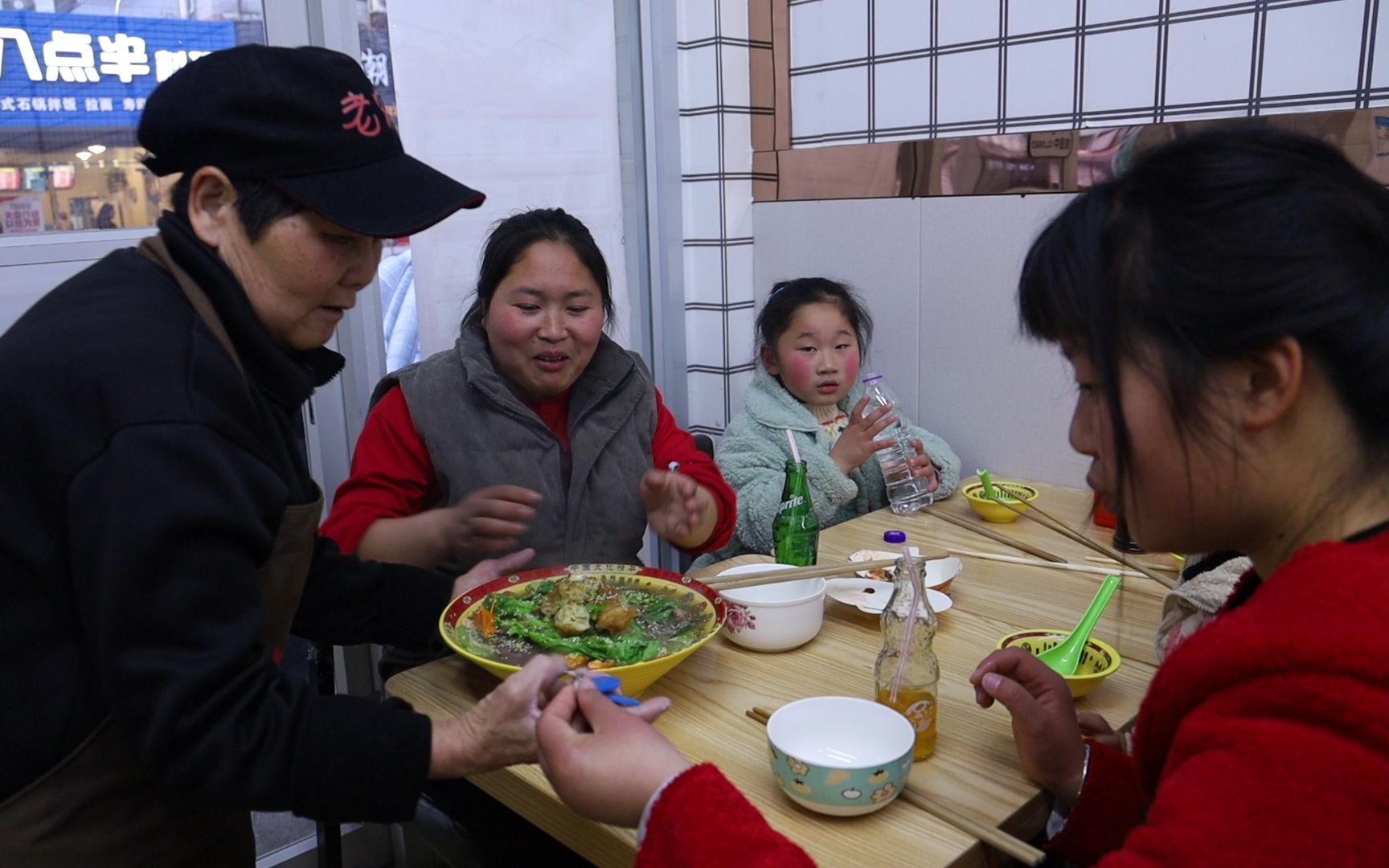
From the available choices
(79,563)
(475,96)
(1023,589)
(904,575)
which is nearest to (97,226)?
(475,96)

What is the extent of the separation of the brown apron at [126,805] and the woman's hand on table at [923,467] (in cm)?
156

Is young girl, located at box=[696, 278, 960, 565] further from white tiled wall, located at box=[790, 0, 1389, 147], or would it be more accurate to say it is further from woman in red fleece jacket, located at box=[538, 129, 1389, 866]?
woman in red fleece jacket, located at box=[538, 129, 1389, 866]

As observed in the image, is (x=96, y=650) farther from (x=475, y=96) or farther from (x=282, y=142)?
(x=475, y=96)

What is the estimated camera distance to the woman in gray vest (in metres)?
1.97

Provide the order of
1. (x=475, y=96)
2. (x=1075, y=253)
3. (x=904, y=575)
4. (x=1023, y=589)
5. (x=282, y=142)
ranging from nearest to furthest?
(x=1075, y=253)
(x=282, y=142)
(x=904, y=575)
(x=1023, y=589)
(x=475, y=96)

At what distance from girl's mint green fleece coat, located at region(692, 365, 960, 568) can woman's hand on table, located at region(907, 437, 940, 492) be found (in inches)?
1.0

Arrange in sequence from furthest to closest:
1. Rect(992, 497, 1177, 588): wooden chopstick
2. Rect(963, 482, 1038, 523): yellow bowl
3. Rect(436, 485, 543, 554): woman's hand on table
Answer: Rect(963, 482, 1038, 523): yellow bowl < Rect(992, 497, 1177, 588): wooden chopstick < Rect(436, 485, 543, 554): woman's hand on table

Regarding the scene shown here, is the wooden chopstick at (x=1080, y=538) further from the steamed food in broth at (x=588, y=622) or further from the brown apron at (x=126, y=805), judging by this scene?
the brown apron at (x=126, y=805)

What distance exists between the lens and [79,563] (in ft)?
3.01

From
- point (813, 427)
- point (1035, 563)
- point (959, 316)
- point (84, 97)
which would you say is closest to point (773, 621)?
point (1035, 563)

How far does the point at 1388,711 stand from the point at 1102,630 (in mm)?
986

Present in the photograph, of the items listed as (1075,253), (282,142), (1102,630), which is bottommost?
(1102,630)

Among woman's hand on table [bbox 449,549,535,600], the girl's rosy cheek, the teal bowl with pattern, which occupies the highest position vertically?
the girl's rosy cheek

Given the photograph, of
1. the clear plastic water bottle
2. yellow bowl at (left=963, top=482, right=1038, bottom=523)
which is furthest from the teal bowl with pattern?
the clear plastic water bottle
